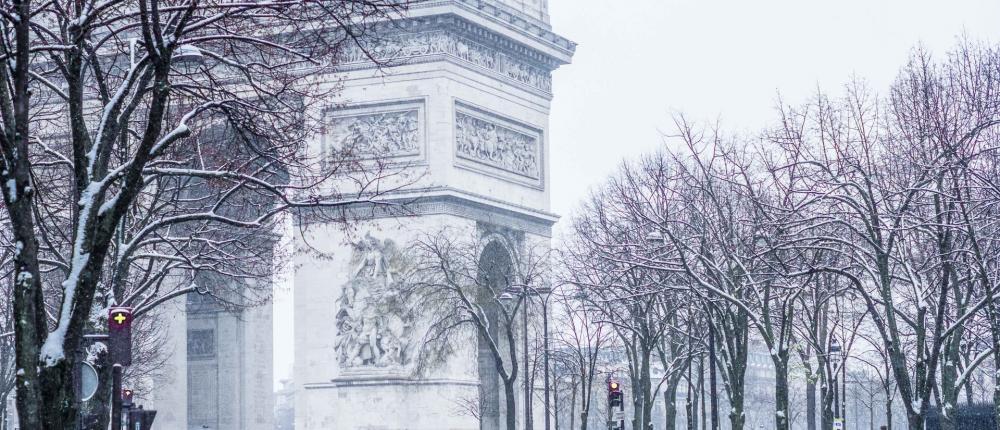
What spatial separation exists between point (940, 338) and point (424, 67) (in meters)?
27.3

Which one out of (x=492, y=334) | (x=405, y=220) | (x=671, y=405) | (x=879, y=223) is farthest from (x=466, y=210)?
(x=879, y=223)

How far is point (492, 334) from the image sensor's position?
61625 mm

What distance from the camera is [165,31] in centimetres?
1884

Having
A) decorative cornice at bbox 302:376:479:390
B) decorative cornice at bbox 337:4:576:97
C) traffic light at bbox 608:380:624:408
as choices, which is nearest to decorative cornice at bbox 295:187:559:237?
decorative cornice at bbox 337:4:576:97

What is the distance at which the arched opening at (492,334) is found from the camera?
60031 millimetres

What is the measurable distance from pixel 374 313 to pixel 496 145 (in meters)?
7.18

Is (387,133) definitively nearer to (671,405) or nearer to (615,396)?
(671,405)

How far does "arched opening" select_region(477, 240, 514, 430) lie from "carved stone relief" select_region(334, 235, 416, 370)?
2938 mm

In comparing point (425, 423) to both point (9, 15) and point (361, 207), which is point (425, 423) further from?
point (9, 15)

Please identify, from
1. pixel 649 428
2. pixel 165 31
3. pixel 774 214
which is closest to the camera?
pixel 165 31

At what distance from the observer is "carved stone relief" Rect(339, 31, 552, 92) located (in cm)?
5700

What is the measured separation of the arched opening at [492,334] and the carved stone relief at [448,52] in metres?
5.83

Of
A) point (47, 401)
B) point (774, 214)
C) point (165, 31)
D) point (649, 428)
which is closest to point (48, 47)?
point (165, 31)

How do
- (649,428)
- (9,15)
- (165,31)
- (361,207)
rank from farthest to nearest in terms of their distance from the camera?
(361,207) → (649,428) → (165,31) → (9,15)
